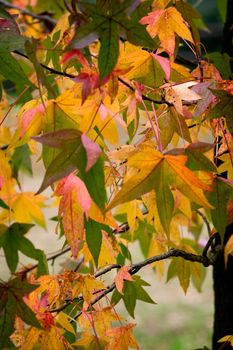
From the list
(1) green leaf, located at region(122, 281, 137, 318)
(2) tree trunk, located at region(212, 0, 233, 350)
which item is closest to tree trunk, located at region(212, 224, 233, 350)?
(2) tree trunk, located at region(212, 0, 233, 350)

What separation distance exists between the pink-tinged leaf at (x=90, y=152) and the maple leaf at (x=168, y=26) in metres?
0.27

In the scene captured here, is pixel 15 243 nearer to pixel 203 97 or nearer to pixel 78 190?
pixel 78 190

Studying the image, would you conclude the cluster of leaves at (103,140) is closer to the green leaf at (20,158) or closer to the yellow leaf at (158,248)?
the yellow leaf at (158,248)

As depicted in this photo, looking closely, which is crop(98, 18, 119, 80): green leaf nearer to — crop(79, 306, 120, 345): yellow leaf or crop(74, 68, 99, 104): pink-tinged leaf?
crop(74, 68, 99, 104): pink-tinged leaf

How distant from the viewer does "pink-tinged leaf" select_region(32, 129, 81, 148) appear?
0.65 meters

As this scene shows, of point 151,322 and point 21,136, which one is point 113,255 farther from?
point 151,322

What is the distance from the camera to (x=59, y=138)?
2.17 feet

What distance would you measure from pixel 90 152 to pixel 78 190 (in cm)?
12

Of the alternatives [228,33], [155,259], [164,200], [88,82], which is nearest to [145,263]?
[155,259]

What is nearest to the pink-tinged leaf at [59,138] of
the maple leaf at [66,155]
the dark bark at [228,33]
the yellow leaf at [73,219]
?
the maple leaf at [66,155]

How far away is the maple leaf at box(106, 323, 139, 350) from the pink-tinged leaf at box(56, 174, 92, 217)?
26cm

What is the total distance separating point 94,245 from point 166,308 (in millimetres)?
2742

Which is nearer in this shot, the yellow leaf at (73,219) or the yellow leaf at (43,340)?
the yellow leaf at (73,219)

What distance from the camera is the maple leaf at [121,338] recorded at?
0.91m
